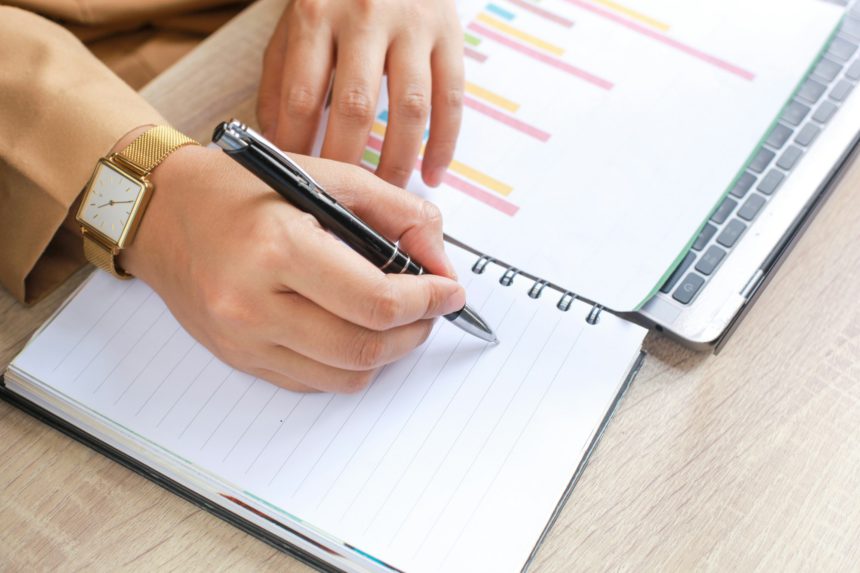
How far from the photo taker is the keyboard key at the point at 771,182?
0.69m

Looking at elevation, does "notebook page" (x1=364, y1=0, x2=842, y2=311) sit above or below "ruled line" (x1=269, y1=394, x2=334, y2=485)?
above

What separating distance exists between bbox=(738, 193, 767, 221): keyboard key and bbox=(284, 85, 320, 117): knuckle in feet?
1.24

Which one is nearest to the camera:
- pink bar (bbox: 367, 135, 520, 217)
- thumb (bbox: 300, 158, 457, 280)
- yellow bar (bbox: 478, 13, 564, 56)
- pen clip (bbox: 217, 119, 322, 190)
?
pen clip (bbox: 217, 119, 322, 190)

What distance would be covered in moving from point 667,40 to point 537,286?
1.08 feet

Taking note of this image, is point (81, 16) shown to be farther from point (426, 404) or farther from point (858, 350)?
point (858, 350)

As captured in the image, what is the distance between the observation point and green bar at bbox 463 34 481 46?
0.82 meters

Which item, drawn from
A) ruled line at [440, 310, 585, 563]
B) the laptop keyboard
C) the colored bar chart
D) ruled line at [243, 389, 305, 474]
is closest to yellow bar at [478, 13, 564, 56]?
the colored bar chart

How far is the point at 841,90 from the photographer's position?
753 millimetres

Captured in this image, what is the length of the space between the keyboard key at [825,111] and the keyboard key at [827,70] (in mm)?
32

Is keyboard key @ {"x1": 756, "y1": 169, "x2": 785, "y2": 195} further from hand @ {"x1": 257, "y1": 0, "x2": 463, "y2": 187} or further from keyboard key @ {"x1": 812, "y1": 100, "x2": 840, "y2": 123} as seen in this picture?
hand @ {"x1": 257, "y1": 0, "x2": 463, "y2": 187}

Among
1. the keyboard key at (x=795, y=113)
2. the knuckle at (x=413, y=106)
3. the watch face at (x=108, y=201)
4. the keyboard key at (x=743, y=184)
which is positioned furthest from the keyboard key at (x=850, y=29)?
the watch face at (x=108, y=201)

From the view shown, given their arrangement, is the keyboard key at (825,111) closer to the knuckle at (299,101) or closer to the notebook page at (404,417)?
the notebook page at (404,417)

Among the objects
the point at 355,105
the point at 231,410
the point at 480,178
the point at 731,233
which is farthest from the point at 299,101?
the point at 731,233

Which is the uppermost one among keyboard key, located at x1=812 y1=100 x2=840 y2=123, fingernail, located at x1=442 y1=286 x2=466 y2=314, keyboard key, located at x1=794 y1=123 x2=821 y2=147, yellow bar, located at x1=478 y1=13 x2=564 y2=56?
keyboard key, located at x1=812 y1=100 x2=840 y2=123
